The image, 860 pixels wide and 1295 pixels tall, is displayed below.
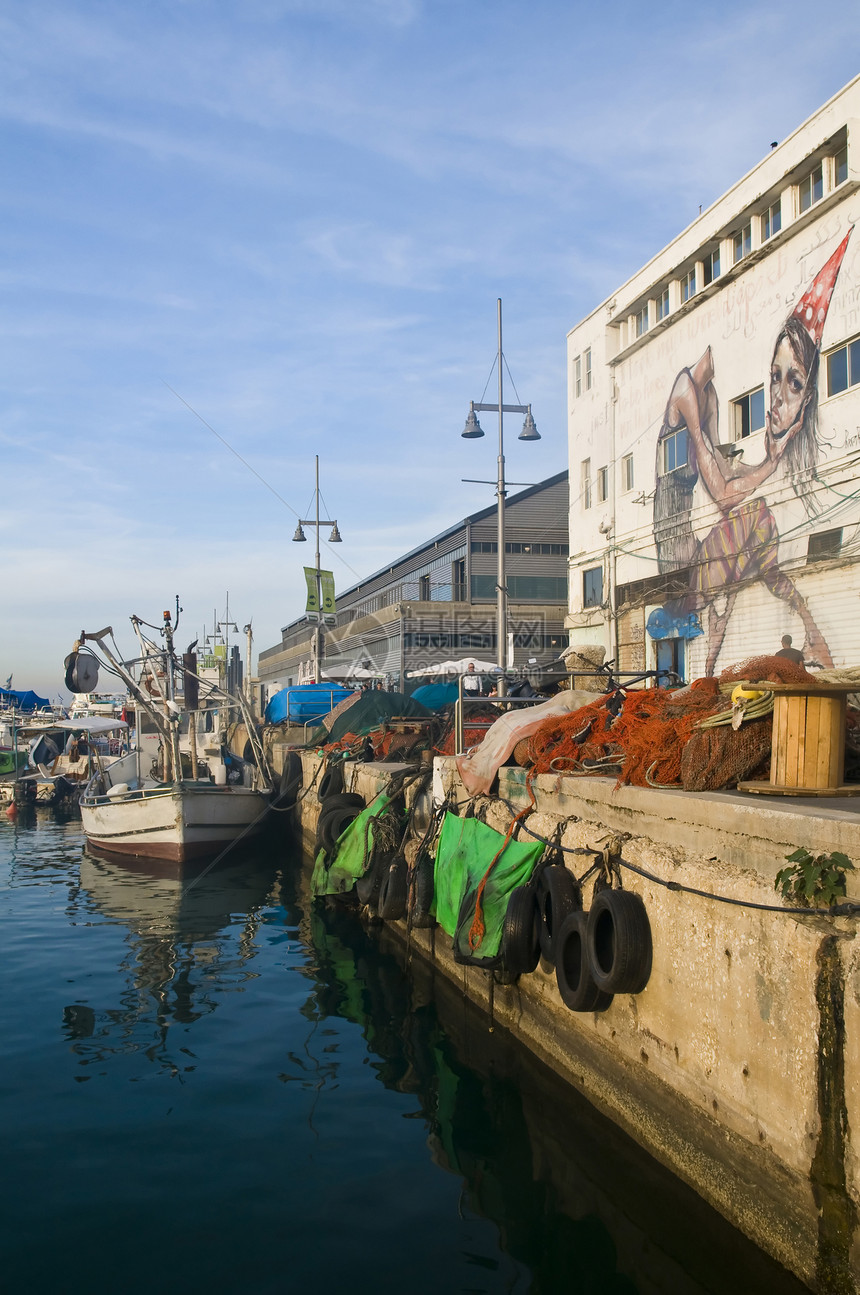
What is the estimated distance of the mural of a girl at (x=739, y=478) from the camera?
51.5 ft

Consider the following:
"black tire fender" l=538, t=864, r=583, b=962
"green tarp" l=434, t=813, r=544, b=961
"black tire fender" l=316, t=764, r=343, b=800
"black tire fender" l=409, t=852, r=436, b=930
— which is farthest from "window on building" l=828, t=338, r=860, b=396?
"black tire fender" l=538, t=864, r=583, b=962

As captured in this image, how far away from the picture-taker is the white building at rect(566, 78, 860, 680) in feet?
49.4

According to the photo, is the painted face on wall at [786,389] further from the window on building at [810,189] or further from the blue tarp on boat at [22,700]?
the blue tarp on boat at [22,700]

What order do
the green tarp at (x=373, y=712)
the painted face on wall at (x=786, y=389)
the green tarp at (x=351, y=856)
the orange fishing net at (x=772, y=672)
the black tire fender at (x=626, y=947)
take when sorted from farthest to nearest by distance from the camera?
the green tarp at (x=373, y=712), the painted face on wall at (x=786, y=389), the green tarp at (x=351, y=856), the orange fishing net at (x=772, y=672), the black tire fender at (x=626, y=947)

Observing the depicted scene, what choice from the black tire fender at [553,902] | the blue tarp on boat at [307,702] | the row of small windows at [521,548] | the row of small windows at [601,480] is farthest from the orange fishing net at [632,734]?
the row of small windows at [521,548]

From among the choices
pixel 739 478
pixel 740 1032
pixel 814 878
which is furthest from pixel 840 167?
pixel 740 1032

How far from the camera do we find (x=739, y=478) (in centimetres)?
1772

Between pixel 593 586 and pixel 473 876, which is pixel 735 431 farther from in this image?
pixel 473 876

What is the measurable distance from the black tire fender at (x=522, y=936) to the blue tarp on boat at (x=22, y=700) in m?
52.4

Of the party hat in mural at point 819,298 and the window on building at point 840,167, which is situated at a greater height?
the window on building at point 840,167

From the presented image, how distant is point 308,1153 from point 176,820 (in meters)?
12.5

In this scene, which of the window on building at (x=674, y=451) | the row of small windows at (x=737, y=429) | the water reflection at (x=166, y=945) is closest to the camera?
the water reflection at (x=166, y=945)

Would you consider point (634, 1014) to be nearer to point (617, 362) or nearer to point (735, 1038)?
point (735, 1038)

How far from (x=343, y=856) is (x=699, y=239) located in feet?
49.9
